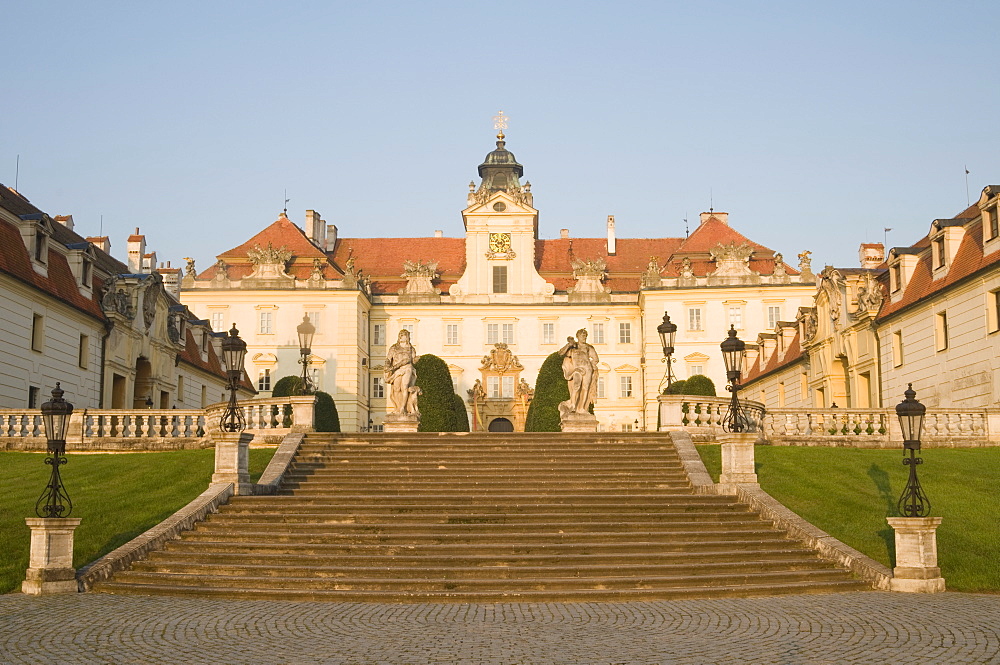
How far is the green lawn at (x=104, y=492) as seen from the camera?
57.4ft

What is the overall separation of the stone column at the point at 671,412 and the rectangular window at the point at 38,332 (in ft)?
66.1

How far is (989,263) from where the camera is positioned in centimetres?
2895

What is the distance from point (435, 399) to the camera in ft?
160

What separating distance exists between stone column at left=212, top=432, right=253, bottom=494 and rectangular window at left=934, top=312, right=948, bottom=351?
22.3 m

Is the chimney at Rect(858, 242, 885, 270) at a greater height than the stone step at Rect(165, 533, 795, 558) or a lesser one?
greater

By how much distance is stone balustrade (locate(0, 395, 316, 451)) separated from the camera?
26.5 metres

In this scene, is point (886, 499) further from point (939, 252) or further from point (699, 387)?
point (699, 387)

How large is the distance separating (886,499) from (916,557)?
4.92m

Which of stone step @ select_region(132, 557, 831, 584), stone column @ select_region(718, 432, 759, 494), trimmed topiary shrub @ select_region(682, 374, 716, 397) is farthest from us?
trimmed topiary shrub @ select_region(682, 374, 716, 397)

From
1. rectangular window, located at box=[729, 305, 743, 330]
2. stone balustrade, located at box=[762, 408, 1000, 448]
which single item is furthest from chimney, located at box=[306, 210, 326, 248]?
stone balustrade, located at box=[762, 408, 1000, 448]

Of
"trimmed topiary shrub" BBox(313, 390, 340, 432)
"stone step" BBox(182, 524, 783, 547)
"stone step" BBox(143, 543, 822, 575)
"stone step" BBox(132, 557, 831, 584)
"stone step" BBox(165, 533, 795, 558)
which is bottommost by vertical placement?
"stone step" BBox(132, 557, 831, 584)

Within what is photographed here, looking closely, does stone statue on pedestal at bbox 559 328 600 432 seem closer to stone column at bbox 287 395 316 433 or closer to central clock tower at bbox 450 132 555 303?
stone column at bbox 287 395 316 433

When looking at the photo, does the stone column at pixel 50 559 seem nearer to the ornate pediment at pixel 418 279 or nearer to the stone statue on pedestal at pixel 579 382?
the stone statue on pedestal at pixel 579 382

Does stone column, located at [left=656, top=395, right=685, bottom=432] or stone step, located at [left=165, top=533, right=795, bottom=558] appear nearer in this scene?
stone step, located at [left=165, top=533, right=795, bottom=558]
